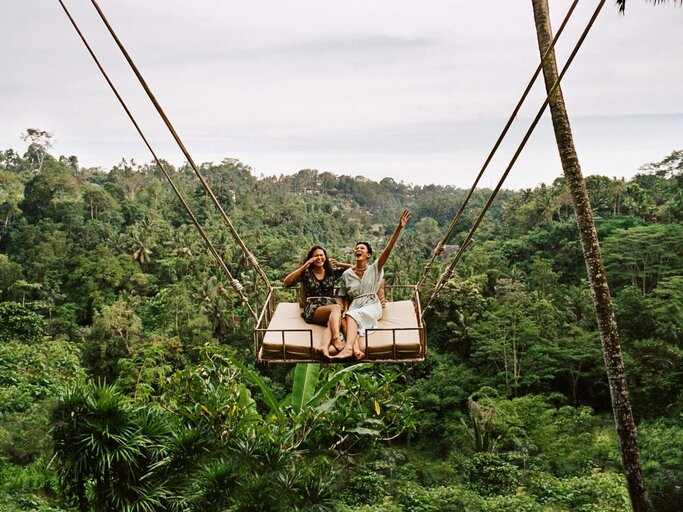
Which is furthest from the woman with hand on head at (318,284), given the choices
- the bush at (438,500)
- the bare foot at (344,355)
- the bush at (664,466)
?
the bush at (664,466)

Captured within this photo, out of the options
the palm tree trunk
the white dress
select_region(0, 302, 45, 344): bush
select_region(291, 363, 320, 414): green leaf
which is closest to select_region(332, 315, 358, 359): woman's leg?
the white dress

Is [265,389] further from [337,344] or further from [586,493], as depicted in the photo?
[586,493]

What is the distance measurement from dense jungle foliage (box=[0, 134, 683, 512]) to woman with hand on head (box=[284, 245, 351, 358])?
112 cm

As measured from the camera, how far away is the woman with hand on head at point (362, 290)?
12.8 ft

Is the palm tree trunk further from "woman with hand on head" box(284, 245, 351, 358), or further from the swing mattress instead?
"woman with hand on head" box(284, 245, 351, 358)

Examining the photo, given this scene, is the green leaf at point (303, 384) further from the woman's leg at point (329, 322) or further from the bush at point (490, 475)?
the bush at point (490, 475)

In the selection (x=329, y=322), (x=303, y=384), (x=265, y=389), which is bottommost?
(x=303, y=384)

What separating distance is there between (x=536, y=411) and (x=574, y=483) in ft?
15.0

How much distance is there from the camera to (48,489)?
8.35 m

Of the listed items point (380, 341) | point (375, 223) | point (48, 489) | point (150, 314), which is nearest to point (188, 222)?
point (150, 314)

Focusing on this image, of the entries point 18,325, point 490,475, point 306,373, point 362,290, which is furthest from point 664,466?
point 18,325

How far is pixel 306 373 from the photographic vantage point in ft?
24.8

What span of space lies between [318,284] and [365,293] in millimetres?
336

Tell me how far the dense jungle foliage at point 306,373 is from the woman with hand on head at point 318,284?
112 centimetres
